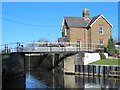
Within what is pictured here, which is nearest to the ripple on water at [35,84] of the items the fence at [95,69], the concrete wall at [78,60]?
the fence at [95,69]

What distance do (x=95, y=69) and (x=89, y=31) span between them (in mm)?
14864

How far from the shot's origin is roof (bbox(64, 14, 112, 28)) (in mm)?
57650

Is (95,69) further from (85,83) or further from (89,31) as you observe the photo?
(89,31)

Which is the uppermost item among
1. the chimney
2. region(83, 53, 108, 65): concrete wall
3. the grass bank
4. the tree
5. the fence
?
the chimney

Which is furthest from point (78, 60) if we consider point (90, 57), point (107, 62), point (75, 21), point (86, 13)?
point (86, 13)

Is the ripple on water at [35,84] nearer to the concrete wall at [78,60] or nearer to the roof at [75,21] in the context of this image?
the concrete wall at [78,60]

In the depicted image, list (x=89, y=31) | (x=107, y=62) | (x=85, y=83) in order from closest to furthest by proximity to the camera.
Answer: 1. (x=85, y=83)
2. (x=107, y=62)
3. (x=89, y=31)

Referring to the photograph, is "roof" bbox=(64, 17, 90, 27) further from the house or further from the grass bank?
the grass bank

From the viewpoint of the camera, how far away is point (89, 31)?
57.6m

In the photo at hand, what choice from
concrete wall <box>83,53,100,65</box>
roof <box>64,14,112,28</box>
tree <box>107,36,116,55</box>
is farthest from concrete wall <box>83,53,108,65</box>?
roof <box>64,14,112,28</box>

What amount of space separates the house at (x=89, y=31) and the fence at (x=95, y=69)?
1085cm

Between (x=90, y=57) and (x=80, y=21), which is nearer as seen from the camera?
(x=90, y=57)

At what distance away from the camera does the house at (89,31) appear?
57.1 m

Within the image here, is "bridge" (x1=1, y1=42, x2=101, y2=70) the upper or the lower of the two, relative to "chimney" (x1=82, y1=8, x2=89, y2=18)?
lower
